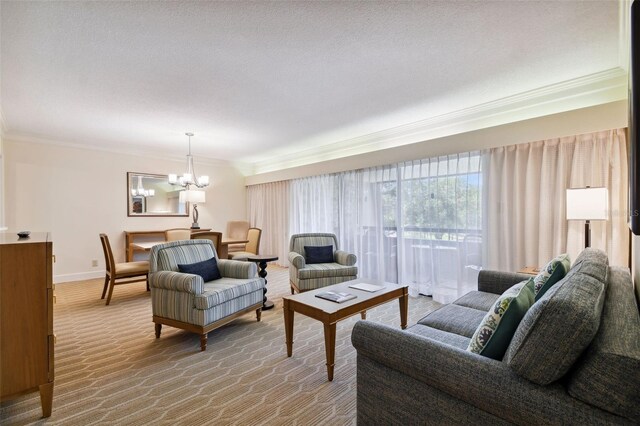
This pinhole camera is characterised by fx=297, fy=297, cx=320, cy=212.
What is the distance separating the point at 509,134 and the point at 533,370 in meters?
3.09

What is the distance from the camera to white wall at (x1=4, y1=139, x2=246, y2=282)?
4.67m

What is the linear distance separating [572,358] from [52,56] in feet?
12.3

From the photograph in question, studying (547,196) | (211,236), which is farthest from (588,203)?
(211,236)

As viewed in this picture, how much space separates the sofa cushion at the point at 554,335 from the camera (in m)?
0.94

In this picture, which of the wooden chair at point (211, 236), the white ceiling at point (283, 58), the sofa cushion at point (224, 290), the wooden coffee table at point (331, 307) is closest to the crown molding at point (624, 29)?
the white ceiling at point (283, 58)

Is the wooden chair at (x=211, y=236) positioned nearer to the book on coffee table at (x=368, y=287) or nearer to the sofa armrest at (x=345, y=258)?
the sofa armrest at (x=345, y=258)

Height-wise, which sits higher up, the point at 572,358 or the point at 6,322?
the point at 572,358

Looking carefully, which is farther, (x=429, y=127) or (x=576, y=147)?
(x=429, y=127)

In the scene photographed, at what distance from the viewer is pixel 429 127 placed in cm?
416

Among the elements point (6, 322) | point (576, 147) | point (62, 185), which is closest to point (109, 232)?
point (62, 185)

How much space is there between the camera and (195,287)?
2.57 meters

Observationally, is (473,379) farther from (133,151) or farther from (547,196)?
(133,151)

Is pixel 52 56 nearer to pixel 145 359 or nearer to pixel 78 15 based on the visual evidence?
pixel 78 15

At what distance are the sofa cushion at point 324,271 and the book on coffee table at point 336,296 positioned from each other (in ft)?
3.66
